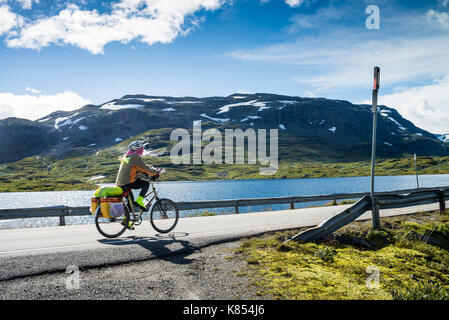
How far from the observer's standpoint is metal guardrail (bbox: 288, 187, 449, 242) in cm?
741

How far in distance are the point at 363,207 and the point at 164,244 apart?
5475 mm

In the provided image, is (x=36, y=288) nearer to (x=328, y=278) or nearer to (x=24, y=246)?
(x=24, y=246)

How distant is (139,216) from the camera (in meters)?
8.81

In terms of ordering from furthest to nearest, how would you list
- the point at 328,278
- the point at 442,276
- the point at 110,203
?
the point at 110,203, the point at 442,276, the point at 328,278

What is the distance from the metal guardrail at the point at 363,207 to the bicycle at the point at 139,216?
4.02 metres

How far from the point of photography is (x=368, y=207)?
8695 millimetres

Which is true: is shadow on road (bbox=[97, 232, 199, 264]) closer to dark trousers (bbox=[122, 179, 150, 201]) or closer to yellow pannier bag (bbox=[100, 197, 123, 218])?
yellow pannier bag (bbox=[100, 197, 123, 218])

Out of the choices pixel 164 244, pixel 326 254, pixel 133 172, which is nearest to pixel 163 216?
pixel 133 172

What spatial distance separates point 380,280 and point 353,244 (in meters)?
2.43

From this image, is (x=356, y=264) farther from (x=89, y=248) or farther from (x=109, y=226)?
(x=109, y=226)

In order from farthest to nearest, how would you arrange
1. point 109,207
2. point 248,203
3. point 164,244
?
point 248,203, point 109,207, point 164,244

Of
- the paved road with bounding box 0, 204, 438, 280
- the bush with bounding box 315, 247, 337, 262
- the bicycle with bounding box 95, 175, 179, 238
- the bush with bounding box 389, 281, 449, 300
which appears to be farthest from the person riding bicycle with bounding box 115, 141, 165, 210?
the bush with bounding box 389, 281, 449, 300

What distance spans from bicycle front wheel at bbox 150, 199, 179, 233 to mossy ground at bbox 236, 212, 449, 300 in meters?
3.02
